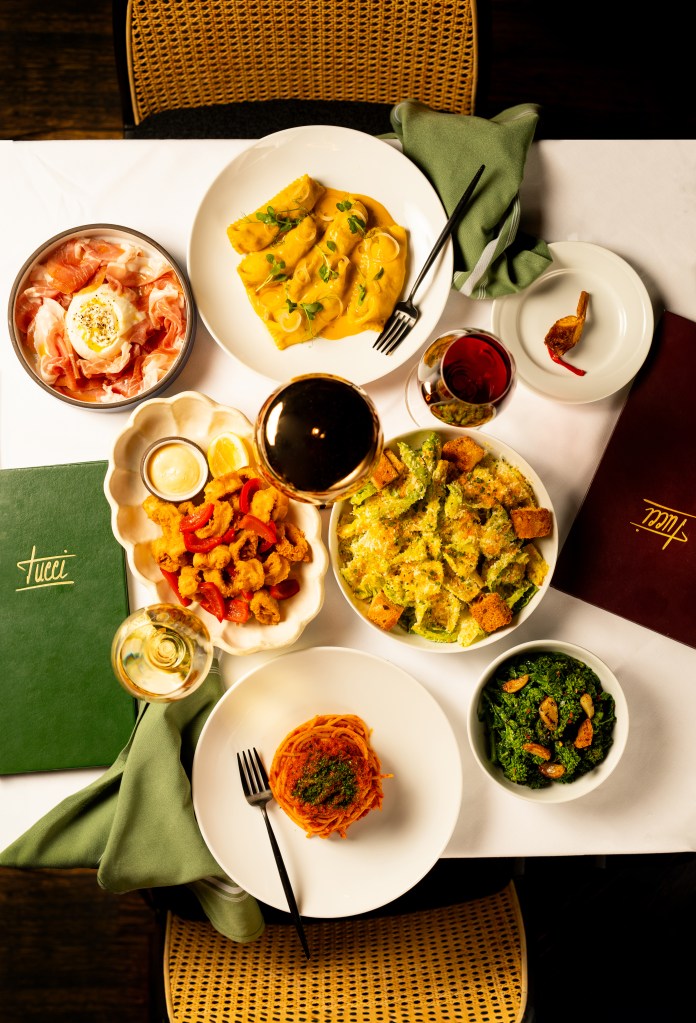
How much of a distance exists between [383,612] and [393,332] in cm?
59

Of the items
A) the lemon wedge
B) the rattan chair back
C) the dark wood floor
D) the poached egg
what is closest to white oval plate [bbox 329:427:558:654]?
the lemon wedge

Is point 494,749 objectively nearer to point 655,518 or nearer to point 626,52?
point 655,518

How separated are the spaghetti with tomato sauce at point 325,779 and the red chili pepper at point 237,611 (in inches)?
11.0

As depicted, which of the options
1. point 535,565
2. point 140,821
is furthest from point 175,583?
point 535,565

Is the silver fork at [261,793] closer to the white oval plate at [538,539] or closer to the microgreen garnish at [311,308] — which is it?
the white oval plate at [538,539]

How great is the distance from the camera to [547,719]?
1.59m

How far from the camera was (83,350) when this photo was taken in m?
1.61

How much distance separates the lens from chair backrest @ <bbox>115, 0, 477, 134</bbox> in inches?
69.2

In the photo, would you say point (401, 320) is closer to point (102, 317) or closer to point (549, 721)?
point (102, 317)

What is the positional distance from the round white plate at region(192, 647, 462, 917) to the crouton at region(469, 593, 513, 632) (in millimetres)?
190

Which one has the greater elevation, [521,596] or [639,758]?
[521,596]

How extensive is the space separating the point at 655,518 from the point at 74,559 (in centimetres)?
129

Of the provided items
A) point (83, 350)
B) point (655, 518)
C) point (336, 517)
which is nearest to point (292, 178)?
point (83, 350)

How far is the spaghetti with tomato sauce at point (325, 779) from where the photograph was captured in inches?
61.0
